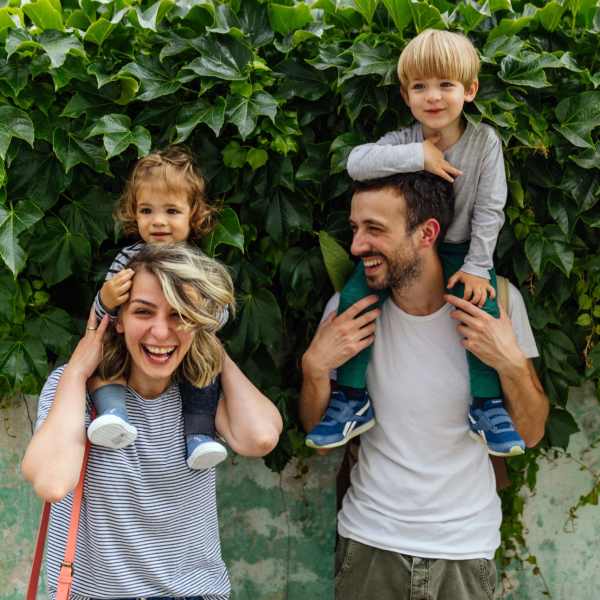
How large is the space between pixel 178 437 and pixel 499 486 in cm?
132

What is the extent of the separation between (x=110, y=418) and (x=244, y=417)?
493 mm

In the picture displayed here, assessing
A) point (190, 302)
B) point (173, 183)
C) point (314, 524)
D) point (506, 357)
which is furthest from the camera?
point (314, 524)

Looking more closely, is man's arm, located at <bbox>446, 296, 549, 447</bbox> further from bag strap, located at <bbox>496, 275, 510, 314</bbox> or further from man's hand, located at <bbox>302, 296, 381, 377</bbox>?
man's hand, located at <bbox>302, 296, 381, 377</bbox>

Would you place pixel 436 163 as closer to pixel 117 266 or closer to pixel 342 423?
pixel 342 423

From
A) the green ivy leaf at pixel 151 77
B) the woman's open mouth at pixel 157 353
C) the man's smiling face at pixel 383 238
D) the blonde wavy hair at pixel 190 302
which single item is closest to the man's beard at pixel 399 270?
the man's smiling face at pixel 383 238

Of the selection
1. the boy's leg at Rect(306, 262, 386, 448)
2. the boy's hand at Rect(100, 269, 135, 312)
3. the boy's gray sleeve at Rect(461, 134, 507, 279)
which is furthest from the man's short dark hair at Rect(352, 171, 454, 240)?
the boy's hand at Rect(100, 269, 135, 312)

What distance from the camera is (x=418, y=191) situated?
321 cm

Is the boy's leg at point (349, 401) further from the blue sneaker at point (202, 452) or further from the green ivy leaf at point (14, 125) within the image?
the green ivy leaf at point (14, 125)

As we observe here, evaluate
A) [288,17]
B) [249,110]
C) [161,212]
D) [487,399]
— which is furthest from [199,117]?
[487,399]

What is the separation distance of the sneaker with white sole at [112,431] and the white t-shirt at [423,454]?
93cm

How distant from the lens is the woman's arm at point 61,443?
271 cm

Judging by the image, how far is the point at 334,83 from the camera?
10.5 ft

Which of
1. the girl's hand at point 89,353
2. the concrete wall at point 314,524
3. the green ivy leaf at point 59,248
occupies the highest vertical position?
the green ivy leaf at point 59,248

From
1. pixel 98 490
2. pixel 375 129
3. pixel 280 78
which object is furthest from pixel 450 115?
pixel 98 490
